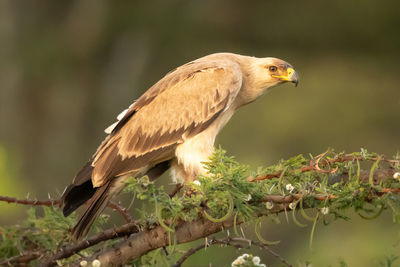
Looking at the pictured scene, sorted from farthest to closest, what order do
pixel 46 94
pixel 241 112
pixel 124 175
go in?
pixel 46 94 < pixel 241 112 < pixel 124 175

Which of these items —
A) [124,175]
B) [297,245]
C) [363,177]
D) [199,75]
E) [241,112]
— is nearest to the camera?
[363,177]

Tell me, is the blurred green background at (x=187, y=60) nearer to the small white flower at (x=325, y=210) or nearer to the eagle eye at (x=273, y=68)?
the eagle eye at (x=273, y=68)

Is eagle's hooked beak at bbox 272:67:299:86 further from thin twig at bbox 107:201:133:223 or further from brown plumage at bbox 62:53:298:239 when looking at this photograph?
thin twig at bbox 107:201:133:223

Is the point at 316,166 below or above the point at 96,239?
above

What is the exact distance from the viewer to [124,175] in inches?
178

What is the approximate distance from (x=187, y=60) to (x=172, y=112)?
965 centimetres

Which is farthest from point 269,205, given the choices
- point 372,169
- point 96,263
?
point 96,263

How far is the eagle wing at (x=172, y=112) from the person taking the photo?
15.3ft

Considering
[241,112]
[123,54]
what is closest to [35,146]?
[123,54]

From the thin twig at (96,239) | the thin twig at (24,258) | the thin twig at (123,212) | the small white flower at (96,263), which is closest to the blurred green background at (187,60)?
the thin twig at (123,212)

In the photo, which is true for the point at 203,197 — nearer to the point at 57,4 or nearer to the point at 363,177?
the point at 363,177

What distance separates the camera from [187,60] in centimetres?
1437

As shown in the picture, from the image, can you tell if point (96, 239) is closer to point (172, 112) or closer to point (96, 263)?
point (96, 263)

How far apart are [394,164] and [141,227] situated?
1059 mm
